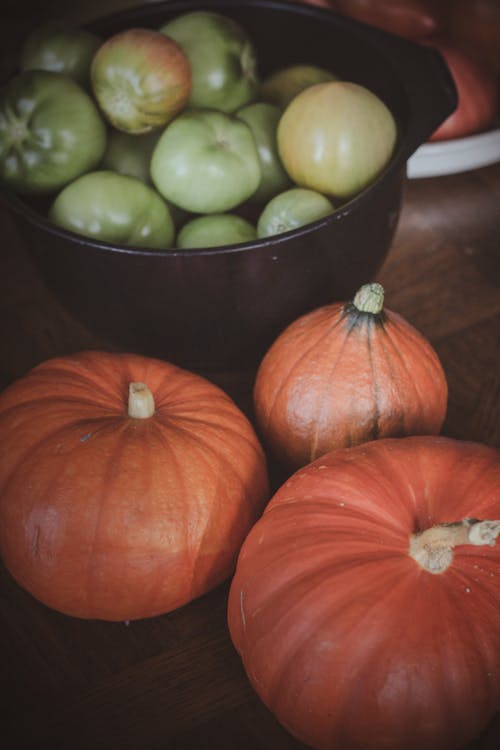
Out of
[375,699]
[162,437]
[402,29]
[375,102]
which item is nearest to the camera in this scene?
[375,699]

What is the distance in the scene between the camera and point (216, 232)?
624mm

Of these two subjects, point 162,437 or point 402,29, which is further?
point 402,29

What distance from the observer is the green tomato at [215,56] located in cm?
69

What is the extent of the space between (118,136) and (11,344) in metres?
0.23

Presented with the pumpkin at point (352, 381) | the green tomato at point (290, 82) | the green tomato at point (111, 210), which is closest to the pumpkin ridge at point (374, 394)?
the pumpkin at point (352, 381)

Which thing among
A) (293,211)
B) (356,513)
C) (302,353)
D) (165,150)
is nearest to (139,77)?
(165,150)

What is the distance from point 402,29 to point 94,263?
66 centimetres

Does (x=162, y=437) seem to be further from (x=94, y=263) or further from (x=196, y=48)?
(x=196, y=48)

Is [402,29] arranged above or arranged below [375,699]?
above

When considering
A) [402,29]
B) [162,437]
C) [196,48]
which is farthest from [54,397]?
[402,29]

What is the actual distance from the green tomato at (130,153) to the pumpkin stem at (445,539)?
423mm

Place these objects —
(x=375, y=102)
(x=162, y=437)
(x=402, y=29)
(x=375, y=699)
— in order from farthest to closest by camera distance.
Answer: (x=402, y=29)
(x=375, y=102)
(x=162, y=437)
(x=375, y=699)

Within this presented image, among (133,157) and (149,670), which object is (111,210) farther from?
(149,670)

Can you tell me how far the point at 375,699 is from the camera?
1.31 feet
